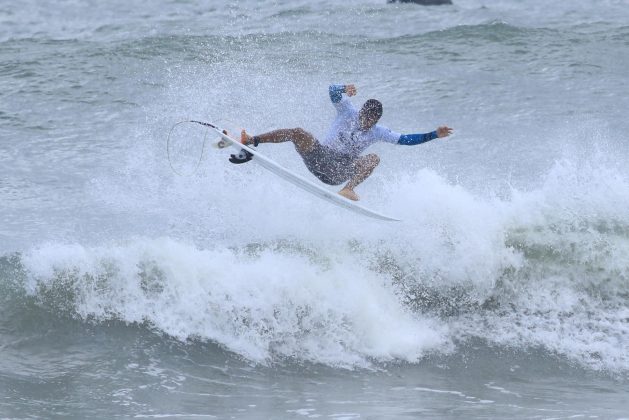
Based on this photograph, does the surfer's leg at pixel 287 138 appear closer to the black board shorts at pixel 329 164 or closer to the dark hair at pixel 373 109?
the black board shorts at pixel 329 164

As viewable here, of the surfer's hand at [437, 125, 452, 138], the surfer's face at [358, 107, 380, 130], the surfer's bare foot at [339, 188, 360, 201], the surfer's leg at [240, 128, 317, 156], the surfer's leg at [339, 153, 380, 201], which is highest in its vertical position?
the surfer's face at [358, 107, 380, 130]

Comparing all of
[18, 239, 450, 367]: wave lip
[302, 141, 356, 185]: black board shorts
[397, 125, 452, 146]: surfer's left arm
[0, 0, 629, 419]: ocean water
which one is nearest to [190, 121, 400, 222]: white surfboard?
[302, 141, 356, 185]: black board shorts

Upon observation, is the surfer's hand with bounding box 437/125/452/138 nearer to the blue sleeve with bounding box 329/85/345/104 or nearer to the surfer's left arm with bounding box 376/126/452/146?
the surfer's left arm with bounding box 376/126/452/146

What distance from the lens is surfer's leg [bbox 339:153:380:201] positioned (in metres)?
10.1

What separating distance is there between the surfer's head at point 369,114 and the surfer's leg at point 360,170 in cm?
36

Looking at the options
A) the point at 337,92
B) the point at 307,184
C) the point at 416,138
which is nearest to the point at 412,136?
the point at 416,138

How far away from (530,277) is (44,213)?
6349 millimetres

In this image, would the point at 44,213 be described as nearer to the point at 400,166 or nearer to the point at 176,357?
the point at 176,357

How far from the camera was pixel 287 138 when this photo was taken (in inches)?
389

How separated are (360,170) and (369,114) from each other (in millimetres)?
660

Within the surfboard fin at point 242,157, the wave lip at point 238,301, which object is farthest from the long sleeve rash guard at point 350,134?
the wave lip at point 238,301

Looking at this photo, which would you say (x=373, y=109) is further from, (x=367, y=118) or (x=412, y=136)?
(x=412, y=136)

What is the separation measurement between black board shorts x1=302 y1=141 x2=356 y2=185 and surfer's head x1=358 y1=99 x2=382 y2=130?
418 millimetres

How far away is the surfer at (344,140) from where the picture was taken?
9.84 m
